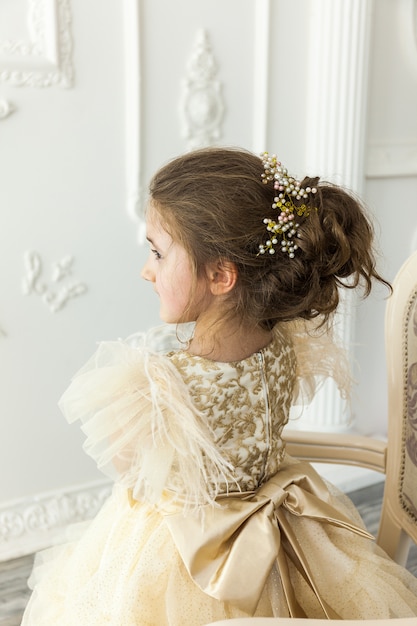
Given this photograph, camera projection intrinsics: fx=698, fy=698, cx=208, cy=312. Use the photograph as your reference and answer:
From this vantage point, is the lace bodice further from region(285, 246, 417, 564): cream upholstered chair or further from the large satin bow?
region(285, 246, 417, 564): cream upholstered chair

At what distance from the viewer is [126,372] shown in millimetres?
971

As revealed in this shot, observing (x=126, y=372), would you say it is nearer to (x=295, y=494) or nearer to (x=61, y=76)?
(x=295, y=494)

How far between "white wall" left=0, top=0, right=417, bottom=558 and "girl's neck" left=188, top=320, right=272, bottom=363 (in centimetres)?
79

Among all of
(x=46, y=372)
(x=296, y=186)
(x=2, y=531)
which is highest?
(x=296, y=186)

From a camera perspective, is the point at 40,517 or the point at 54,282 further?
the point at 40,517

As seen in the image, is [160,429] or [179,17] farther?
[179,17]

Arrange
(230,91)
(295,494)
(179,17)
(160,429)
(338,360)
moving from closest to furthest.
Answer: (160,429) < (295,494) < (338,360) < (179,17) < (230,91)

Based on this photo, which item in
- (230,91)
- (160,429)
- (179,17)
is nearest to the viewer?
(160,429)

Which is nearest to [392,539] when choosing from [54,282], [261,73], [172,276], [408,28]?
[172,276]

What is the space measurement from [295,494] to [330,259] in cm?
37

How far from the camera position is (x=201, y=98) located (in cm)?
182

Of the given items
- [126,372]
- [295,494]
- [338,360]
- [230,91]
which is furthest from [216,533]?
[230,91]

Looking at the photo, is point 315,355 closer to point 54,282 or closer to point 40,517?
point 54,282

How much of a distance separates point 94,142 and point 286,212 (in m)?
0.86
